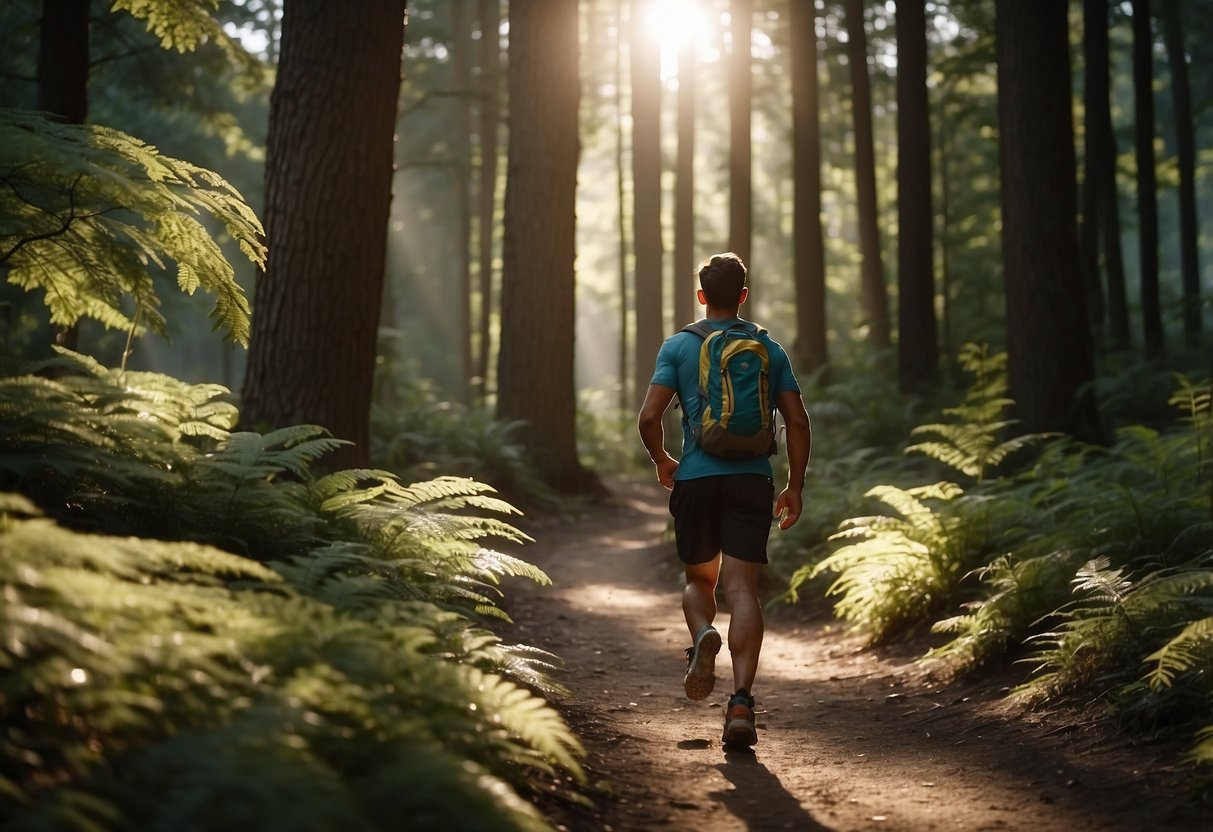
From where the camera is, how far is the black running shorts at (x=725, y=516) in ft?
17.5

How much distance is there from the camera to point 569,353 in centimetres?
1460

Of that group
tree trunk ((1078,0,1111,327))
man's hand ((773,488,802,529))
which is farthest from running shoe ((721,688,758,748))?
tree trunk ((1078,0,1111,327))

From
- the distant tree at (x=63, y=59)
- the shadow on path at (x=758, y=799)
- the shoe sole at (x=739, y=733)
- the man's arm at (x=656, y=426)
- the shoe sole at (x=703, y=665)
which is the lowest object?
the shadow on path at (x=758, y=799)

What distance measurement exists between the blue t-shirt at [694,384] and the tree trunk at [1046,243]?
6259 mm

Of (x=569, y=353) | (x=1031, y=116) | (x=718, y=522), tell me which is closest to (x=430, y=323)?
(x=569, y=353)

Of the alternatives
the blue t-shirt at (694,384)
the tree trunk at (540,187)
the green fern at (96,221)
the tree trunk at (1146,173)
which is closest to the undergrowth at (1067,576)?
the blue t-shirt at (694,384)

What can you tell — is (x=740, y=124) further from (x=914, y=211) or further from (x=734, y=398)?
(x=734, y=398)

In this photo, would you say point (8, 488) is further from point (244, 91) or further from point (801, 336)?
point (801, 336)

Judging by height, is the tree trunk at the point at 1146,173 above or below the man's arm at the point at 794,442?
above

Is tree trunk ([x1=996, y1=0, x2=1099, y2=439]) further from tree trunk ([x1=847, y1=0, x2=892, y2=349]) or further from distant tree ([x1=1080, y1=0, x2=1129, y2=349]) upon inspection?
tree trunk ([x1=847, y1=0, x2=892, y2=349])

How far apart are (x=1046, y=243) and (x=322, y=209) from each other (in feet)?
23.8

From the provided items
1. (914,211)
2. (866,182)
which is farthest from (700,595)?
(866,182)

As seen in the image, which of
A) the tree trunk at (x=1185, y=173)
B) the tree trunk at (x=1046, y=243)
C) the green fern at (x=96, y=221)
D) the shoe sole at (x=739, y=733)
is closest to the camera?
the green fern at (x=96, y=221)

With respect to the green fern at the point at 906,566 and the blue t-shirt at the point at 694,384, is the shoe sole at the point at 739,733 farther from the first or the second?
the green fern at the point at 906,566
